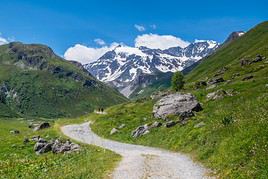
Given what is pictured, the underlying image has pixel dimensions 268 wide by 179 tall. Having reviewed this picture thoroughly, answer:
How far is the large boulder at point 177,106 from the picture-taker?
3182 inches

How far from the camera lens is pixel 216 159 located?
112ft

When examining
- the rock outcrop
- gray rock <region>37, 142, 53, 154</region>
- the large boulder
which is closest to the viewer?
the rock outcrop

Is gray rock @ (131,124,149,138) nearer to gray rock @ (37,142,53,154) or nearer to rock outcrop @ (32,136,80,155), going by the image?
rock outcrop @ (32,136,80,155)

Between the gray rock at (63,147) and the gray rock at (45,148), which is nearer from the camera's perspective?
the gray rock at (63,147)

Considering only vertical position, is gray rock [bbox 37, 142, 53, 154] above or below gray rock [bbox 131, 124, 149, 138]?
below

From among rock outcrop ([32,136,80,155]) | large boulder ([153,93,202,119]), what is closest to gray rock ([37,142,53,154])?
rock outcrop ([32,136,80,155])

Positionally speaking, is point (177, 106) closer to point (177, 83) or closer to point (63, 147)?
point (63, 147)

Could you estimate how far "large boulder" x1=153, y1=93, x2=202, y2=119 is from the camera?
265 feet

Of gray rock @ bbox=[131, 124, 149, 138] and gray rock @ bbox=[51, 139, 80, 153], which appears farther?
gray rock @ bbox=[131, 124, 149, 138]

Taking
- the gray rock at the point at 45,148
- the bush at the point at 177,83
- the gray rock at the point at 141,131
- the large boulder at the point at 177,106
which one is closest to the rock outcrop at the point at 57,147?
the gray rock at the point at 45,148

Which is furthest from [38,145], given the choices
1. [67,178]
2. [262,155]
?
[262,155]

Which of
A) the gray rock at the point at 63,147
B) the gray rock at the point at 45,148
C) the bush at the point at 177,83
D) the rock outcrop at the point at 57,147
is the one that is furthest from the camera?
the bush at the point at 177,83

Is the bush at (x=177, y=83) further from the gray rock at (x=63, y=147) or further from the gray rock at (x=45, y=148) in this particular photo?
the gray rock at (x=63, y=147)

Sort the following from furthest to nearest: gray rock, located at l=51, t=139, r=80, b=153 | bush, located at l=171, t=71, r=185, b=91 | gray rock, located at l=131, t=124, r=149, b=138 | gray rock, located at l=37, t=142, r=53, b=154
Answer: bush, located at l=171, t=71, r=185, b=91 < gray rock, located at l=131, t=124, r=149, b=138 < gray rock, located at l=37, t=142, r=53, b=154 < gray rock, located at l=51, t=139, r=80, b=153
